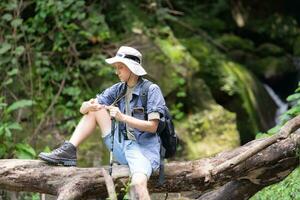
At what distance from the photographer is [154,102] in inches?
177

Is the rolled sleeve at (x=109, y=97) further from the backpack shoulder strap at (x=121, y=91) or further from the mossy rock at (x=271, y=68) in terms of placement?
the mossy rock at (x=271, y=68)

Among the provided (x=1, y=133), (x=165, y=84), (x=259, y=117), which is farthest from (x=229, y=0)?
(x=1, y=133)

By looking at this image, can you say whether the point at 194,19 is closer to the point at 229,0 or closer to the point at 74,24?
the point at 229,0

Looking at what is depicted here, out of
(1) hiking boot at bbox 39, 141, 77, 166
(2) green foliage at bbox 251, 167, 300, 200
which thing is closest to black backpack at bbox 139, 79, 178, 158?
(1) hiking boot at bbox 39, 141, 77, 166

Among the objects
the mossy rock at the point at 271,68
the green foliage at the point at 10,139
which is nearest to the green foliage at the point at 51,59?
the green foliage at the point at 10,139

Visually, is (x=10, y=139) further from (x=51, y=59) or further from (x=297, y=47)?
(x=297, y=47)

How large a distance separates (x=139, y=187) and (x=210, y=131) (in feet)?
15.9

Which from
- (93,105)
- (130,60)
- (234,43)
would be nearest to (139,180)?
(93,105)

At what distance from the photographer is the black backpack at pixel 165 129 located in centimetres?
456

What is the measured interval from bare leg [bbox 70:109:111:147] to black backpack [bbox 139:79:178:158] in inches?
17.3

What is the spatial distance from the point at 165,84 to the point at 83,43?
4.91ft

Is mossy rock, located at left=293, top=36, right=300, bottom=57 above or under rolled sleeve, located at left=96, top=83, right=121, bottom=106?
above

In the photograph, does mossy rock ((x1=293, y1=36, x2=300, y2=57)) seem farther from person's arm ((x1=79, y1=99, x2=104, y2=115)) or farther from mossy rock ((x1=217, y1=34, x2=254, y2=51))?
person's arm ((x1=79, y1=99, x2=104, y2=115))

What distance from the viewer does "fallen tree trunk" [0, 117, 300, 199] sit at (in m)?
4.68
